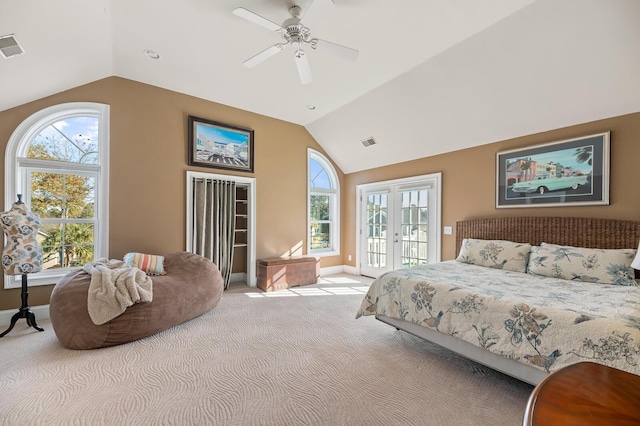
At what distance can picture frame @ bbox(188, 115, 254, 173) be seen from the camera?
4.42 meters

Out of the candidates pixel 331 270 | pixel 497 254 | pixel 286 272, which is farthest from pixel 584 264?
pixel 331 270

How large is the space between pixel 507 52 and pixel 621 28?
2.65 feet

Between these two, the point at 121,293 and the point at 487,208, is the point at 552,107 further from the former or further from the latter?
the point at 121,293

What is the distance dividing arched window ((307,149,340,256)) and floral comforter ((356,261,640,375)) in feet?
10.3

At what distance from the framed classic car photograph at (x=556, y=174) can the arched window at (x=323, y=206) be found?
3226 mm

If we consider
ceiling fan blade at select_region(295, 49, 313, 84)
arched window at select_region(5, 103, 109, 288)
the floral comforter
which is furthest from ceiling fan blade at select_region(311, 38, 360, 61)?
arched window at select_region(5, 103, 109, 288)

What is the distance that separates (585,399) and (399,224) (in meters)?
4.60

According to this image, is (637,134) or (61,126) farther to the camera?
(61,126)

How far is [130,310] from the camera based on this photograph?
2705 millimetres

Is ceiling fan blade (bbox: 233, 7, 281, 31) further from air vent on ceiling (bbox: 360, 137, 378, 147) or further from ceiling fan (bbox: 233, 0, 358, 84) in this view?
air vent on ceiling (bbox: 360, 137, 378, 147)

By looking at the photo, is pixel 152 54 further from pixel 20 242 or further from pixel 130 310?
pixel 130 310

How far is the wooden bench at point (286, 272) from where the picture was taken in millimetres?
4711

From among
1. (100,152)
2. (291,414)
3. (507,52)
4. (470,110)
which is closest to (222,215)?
(100,152)

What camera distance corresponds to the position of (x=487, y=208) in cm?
399
